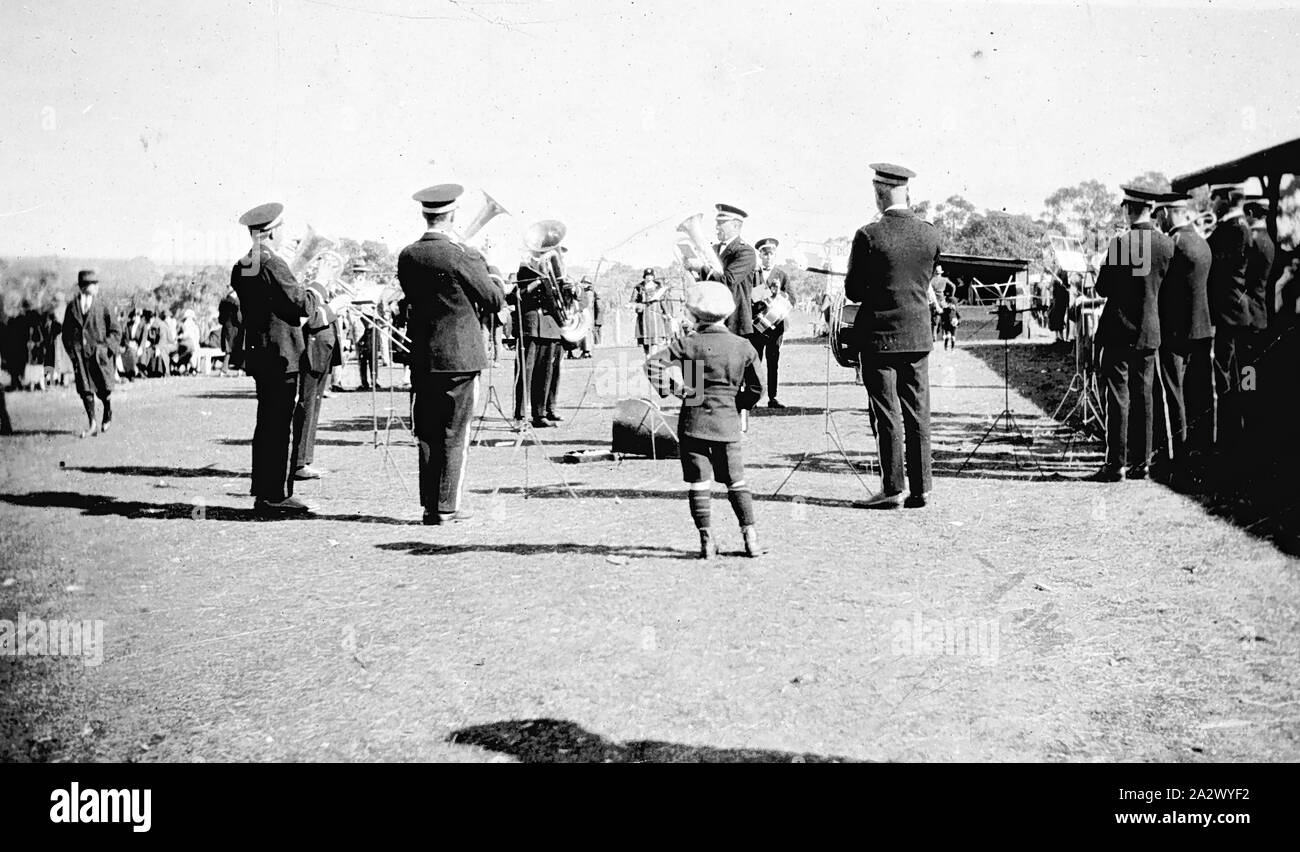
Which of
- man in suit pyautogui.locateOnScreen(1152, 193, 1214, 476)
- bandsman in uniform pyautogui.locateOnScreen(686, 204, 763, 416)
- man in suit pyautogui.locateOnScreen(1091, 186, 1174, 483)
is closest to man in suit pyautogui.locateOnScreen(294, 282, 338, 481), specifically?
bandsman in uniform pyautogui.locateOnScreen(686, 204, 763, 416)

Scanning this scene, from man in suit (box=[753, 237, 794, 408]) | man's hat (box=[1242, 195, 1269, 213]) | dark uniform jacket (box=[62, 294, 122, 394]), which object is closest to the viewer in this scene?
man's hat (box=[1242, 195, 1269, 213])

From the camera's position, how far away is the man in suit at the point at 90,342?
14.3m

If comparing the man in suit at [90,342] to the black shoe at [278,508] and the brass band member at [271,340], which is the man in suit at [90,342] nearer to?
the brass band member at [271,340]

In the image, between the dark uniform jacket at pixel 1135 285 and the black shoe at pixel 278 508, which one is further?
the dark uniform jacket at pixel 1135 285

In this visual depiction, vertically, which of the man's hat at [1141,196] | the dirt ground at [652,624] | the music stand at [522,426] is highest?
the man's hat at [1141,196]

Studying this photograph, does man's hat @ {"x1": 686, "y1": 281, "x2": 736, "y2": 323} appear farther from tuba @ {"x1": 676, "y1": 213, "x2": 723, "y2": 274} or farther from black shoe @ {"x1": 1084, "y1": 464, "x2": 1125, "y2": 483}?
black shoe @ {"x1": 1084, "y1": 464, "x2": 1125, "y2": 483}

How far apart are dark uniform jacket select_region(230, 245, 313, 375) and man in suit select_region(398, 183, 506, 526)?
3.27ft

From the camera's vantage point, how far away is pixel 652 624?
5227 millimetres

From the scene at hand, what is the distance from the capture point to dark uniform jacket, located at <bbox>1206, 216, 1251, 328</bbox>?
959 centimetres

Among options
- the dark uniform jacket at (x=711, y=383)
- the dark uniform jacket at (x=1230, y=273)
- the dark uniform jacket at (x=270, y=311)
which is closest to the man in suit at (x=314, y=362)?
the dark uniform jacket at (x=270, y=311)

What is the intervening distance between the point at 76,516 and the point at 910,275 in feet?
24.1

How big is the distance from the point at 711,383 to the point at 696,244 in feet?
13.5

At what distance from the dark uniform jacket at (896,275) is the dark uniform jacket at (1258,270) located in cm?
391
